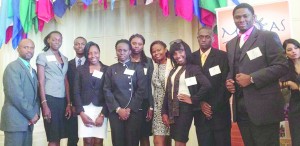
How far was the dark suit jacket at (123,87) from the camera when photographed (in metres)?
2.97

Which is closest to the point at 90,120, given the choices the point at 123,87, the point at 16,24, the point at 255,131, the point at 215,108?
the point at 123,87

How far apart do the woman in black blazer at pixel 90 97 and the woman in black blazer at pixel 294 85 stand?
1752mm

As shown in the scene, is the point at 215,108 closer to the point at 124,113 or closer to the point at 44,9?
the point at 124,113

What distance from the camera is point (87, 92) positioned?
3.16 m

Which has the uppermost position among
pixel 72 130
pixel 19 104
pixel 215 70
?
pixel 215 70

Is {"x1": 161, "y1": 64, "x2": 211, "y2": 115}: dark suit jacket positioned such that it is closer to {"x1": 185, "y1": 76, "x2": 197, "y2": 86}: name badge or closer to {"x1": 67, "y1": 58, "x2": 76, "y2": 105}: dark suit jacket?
{"x1": 185, "y1": 76, "x2": 197, "y2": 86}: name badge

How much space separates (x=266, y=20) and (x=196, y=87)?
3.65 ft

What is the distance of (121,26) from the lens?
4.41 metres

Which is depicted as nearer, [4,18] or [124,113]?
[124,113]

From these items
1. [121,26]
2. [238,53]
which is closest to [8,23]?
[121,26]

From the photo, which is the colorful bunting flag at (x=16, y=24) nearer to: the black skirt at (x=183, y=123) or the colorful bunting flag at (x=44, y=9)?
the colorful bunting flag at (x=44, y=9)

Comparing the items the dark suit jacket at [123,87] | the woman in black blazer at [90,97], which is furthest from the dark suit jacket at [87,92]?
the dark suit jacket at [123,87]

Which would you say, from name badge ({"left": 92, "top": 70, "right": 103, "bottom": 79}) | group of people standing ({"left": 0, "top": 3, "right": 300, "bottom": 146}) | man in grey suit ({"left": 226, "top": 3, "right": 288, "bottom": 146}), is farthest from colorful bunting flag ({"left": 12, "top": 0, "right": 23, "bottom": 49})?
man in grey suit ({"left": 226, "top": 3, "right": 288, "bottom": 146})

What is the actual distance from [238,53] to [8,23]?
3135mm
